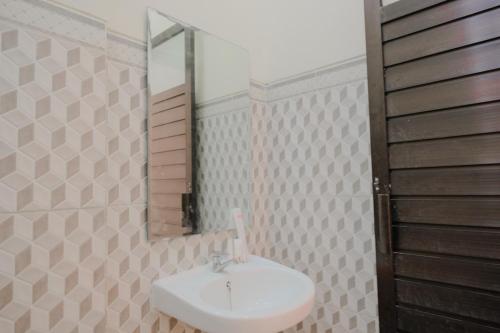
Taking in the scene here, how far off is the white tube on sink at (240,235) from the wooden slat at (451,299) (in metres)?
0.61

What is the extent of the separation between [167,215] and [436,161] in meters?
0.95

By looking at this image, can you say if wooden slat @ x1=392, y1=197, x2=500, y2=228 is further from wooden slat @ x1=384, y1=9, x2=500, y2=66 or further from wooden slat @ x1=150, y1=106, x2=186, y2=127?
wooden slat @ x1=150, y1=106, x2=186, y2=127

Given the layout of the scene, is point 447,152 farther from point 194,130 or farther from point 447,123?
Answer: point 194,130

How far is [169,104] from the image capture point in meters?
1.21

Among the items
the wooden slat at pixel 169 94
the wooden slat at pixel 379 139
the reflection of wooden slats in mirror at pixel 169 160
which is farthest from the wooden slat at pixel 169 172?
the wooden slat at pixel 379 139

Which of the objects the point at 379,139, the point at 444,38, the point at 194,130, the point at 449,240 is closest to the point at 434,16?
the point at 444,38

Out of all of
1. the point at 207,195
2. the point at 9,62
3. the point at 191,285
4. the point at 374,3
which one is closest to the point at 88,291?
the point at 191,285

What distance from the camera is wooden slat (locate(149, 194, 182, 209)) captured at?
1.12m

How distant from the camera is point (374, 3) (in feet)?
3.76

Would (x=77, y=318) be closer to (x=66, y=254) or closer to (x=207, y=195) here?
(x=66, y=254)

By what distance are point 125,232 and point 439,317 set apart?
105 cm

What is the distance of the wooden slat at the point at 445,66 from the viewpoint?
91 centimetres

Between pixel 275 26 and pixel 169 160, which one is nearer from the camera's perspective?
A: pixel 169 160

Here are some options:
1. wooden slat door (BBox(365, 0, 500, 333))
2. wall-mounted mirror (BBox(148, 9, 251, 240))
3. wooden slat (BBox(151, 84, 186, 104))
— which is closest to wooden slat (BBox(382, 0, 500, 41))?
wooden slat door (BBox(365, 0, 500, 333))
